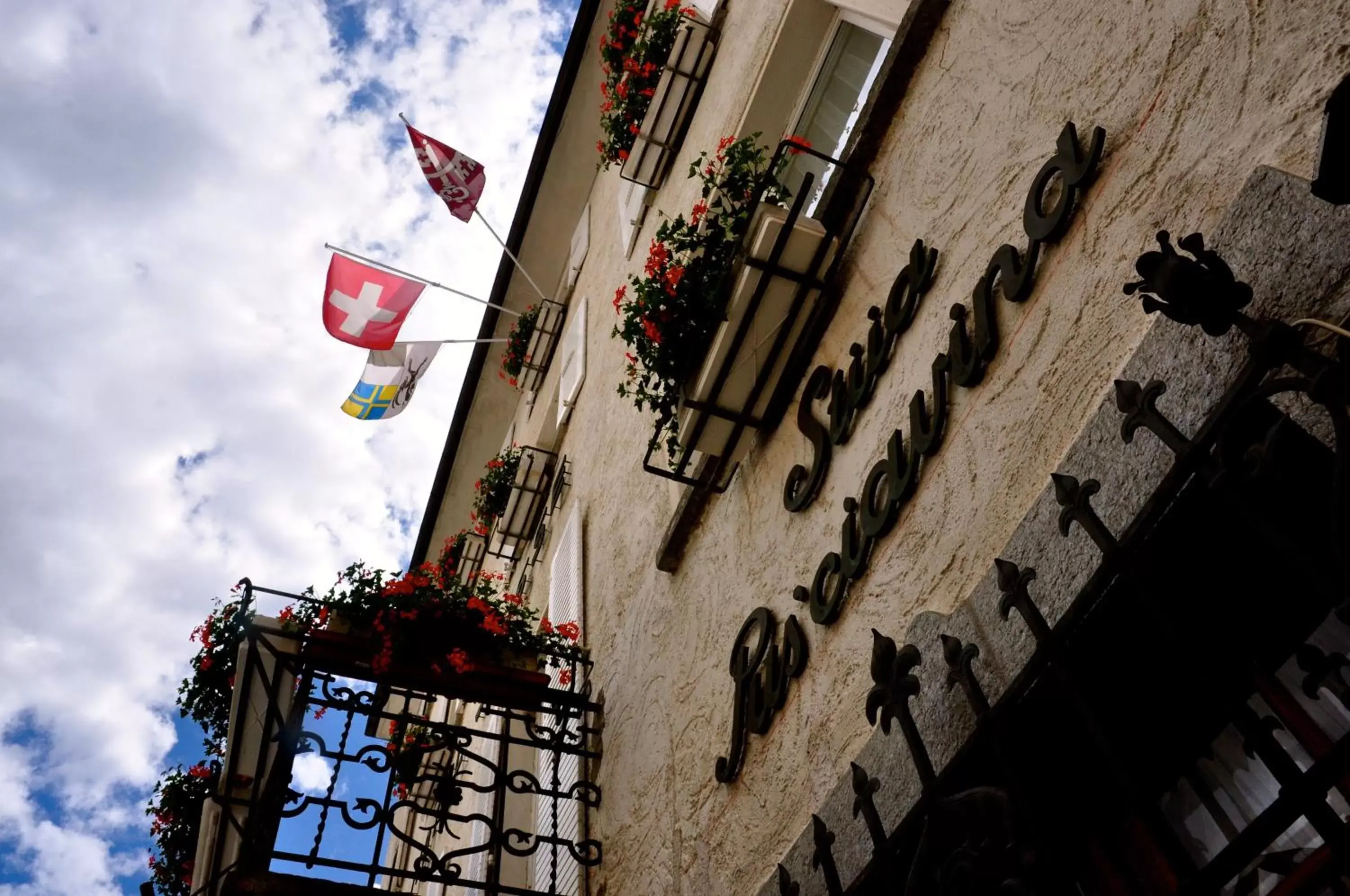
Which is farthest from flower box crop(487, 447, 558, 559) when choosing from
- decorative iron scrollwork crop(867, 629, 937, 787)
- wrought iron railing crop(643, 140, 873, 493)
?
decorative iron scrollwork crop(867, 629, 937, 787)

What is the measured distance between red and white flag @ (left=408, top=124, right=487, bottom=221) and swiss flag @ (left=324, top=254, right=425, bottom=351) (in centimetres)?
155

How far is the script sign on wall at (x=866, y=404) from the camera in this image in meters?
2.68

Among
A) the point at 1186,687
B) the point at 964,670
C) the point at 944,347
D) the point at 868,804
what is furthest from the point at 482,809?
the point at 1186,687

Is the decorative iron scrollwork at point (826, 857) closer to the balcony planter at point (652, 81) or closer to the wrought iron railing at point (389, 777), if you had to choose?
the wrought iron railing at point (389, 777)

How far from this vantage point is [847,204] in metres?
3.89

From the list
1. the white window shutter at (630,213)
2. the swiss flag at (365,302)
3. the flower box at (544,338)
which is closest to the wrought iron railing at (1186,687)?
the white window shutter at (630,213)

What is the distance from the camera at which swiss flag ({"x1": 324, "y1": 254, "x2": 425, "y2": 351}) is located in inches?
344

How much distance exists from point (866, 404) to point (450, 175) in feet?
26.1

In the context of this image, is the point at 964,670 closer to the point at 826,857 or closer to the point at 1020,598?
the point at 1020,598

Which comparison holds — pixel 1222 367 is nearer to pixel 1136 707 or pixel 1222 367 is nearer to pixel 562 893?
pixel 1136 707

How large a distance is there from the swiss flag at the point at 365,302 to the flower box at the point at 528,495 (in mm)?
1564

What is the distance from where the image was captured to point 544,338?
1034 centimetres

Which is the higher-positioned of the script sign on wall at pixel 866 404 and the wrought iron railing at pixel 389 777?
the script sign on wall at pixel 866 404

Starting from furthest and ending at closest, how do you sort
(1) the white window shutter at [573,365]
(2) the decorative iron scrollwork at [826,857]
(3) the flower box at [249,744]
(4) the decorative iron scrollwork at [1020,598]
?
(1) the white window shutter at [573,365] → (3) the flower box at [249,744] → (2) the decorative iron scrollwork at [826,857] → (4) the decorative iron scrollwork at [1020,598]
